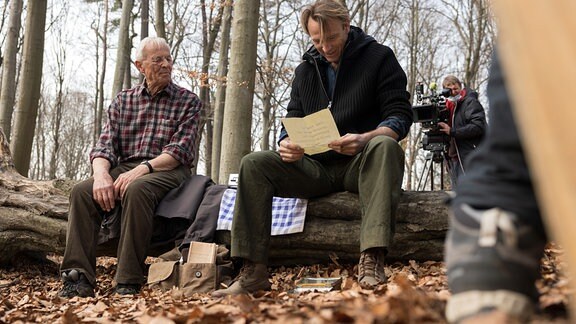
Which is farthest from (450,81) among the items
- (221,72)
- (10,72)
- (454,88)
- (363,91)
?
(10,72)

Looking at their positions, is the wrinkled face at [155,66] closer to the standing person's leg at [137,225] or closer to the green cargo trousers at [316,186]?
the standing person's leg at [137,225]

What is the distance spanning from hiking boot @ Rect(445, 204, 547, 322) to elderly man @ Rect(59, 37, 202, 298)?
301cm

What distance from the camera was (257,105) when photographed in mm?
24641

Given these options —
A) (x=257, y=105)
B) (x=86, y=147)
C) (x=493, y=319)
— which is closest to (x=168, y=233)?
(x=493, y=319)

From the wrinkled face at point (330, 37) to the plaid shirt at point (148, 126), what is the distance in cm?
131

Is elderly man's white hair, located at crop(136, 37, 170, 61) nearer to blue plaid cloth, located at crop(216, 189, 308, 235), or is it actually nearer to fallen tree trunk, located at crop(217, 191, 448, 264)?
blue plaid cloth, located at crop(216, 189, 308, 235)

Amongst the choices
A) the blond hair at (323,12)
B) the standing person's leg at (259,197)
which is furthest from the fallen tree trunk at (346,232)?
the blond hair at (323,12)

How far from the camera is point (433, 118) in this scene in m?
7.07

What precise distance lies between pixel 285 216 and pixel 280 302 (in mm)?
1737

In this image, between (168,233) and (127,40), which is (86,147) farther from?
(168,233)

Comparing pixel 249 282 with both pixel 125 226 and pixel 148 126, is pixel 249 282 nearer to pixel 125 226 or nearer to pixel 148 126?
pixel 125 226

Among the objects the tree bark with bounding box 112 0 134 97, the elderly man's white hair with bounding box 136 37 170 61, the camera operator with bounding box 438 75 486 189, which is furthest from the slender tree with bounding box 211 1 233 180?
the elderly man's white hair with bounding box 136 37 170 61

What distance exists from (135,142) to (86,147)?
3565 centimetres

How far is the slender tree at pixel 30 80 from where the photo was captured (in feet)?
26.3
